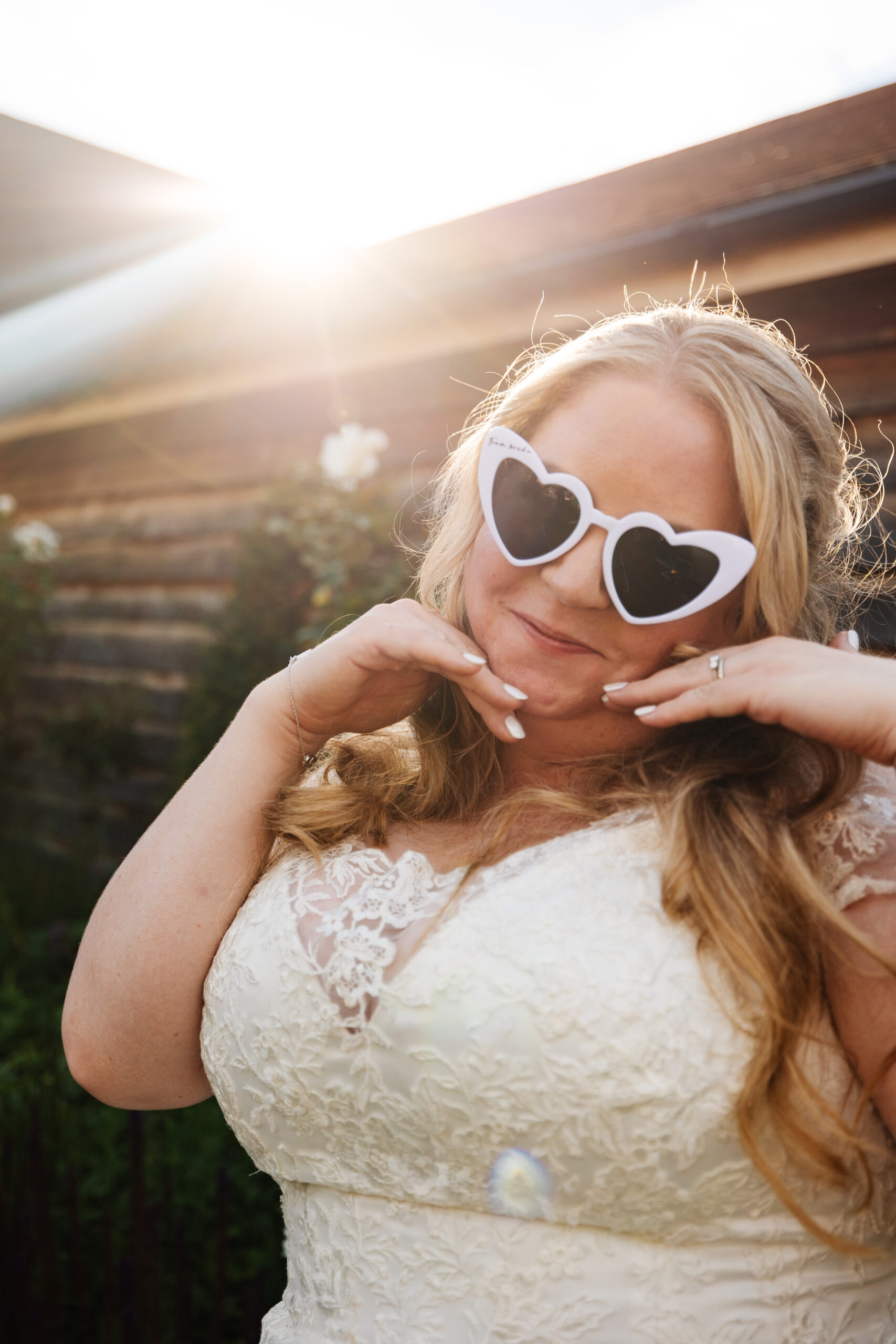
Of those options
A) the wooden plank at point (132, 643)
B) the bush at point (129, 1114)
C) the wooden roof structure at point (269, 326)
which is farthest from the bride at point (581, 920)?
the wooden plank at point (132, 643)

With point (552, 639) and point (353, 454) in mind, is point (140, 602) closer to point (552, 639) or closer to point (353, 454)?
point (353, 454)

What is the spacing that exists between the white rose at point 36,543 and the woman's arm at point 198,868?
4896 mm

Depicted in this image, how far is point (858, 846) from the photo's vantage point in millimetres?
1184

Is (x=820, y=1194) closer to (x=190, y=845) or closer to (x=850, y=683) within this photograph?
(x=850, y=683)

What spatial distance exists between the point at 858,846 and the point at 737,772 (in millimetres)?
203

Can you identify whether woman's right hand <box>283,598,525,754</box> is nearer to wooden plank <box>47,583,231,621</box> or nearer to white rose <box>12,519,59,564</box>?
wooden plank <box>47,583,231,621</box>

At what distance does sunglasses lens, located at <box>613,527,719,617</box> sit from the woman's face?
1.8 inches

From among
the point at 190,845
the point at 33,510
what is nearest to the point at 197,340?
the point at 33,510

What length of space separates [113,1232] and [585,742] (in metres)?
2.61

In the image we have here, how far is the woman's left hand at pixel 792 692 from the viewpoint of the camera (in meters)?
1.11

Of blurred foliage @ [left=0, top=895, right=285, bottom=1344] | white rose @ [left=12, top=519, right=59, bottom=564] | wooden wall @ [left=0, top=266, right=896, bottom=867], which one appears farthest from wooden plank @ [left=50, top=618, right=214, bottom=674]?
blurred foliage @ [left=0, top=895, right=285, bottom=1344]

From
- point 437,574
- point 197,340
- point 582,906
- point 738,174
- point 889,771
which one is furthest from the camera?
point 197,340

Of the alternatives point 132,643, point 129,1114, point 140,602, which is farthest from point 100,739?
point 129,1114

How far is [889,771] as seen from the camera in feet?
4.48
